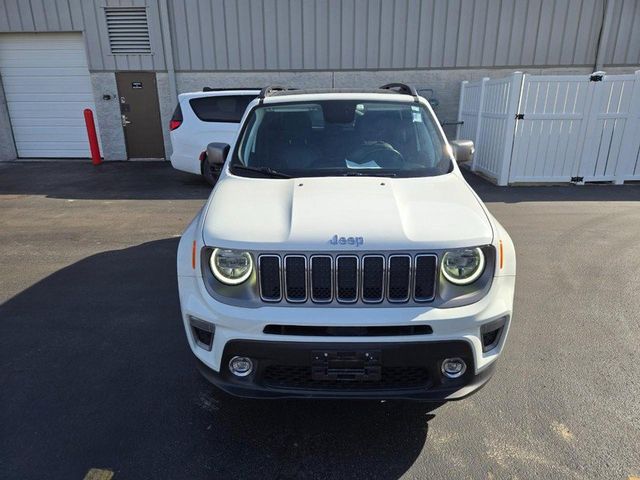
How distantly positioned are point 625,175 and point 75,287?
32.7 ft

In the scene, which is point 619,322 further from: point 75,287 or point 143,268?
point 75,287

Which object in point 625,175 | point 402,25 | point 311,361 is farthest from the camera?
point 402,25

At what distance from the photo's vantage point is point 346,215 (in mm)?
2305

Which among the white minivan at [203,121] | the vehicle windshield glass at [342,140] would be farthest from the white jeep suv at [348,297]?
the white minivan at [203,121]

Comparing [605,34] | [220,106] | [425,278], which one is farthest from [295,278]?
[605,34]

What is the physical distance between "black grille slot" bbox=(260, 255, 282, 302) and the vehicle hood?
7 cm

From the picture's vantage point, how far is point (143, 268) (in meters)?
4.87

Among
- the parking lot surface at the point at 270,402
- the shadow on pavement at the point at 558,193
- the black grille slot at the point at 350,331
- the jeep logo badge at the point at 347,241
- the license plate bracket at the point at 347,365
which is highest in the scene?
the jeep logo badge at the point at 347,241

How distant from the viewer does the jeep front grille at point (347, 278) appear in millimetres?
2135

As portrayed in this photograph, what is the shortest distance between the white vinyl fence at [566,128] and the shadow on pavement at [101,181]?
6.10 meters

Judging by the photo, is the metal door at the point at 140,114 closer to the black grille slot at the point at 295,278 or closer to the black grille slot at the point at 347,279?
the black grille slot at the point at 295,278

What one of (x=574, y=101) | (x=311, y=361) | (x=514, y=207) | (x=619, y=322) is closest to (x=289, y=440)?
(x=311, y=361)

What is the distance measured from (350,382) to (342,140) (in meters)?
1.90

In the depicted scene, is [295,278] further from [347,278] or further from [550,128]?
[550,128]
